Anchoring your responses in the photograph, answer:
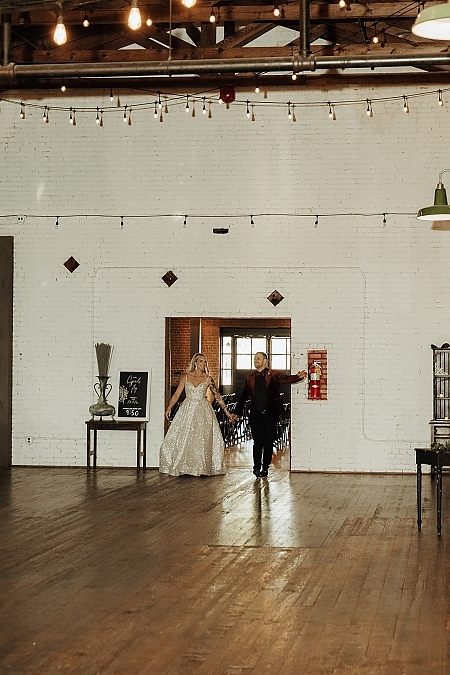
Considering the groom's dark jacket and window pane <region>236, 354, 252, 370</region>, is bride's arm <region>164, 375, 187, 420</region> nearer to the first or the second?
the groom's dark jacket

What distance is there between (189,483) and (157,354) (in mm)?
2268

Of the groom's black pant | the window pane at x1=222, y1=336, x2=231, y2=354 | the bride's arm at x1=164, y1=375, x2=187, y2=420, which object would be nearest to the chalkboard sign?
the bride's arm at x1=164, y1=375, x2=187, y2=420

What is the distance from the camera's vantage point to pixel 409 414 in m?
12.3

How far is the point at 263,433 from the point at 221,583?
5.71m

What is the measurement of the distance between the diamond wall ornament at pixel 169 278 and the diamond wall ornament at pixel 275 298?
127 centimetres

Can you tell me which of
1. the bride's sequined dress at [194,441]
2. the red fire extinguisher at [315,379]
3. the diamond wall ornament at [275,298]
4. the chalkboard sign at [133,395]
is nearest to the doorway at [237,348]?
the chalkboard sign at [133,395]

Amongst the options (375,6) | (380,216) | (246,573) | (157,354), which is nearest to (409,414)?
(380,216)

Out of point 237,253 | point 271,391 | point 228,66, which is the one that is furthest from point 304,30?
point 237,253

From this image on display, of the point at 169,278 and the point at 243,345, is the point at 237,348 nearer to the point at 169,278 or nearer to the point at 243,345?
the point at 243,345

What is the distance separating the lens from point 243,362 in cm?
1900

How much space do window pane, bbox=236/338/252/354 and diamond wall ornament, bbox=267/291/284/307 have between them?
6.48m

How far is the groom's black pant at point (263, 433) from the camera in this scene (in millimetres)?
11664

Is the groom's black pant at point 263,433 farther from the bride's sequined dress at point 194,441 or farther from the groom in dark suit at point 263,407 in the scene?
the bride's sequined dress at point 194,441

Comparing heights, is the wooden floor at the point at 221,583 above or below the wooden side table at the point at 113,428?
below
